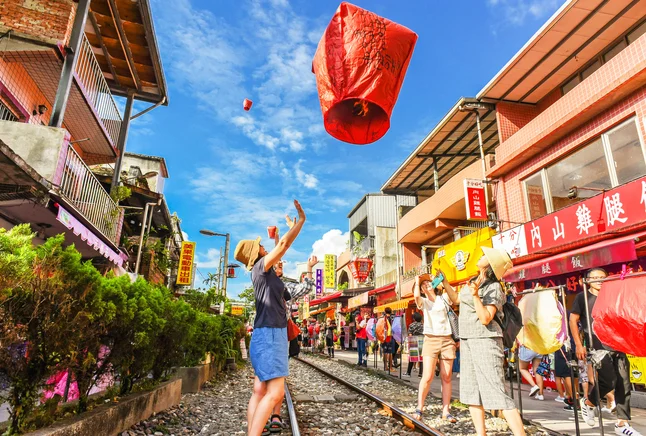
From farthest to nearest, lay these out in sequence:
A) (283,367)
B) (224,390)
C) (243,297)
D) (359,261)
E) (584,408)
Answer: (243,297) → (359,261) → (224,390) → (584,408) → (283,367)

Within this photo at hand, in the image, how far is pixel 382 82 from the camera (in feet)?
9.52

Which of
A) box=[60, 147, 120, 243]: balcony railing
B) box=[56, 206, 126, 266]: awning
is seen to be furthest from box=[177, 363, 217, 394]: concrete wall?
box=[60, 147, 120, 243]: balcony railing

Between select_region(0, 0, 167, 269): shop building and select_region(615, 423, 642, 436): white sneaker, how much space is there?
8429mm

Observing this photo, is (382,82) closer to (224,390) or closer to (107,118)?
(224,390)

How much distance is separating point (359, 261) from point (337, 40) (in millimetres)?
23554

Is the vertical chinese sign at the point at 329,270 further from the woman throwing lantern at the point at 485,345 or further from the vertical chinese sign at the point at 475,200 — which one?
the woman throwing lantern at the point at 485,345

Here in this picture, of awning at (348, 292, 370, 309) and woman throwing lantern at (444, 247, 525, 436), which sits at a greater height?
awning at (348, 292, 370, 309)

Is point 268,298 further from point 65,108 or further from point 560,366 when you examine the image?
point 65,108

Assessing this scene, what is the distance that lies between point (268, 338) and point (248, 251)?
2.96ft

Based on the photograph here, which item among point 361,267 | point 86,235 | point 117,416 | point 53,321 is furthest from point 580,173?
point 361,267

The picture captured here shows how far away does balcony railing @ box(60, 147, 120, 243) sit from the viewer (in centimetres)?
830

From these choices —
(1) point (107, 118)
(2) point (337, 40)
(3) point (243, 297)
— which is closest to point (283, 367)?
(2) point (337, 40)

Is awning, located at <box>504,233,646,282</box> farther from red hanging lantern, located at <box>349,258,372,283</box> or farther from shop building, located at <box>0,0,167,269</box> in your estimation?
red hanging lantern, located at <box>349,258,372,283</box>

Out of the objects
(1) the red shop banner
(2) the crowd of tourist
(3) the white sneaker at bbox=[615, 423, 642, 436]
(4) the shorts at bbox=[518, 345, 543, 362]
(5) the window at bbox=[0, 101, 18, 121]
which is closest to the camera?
(2) the crowd of tourist
